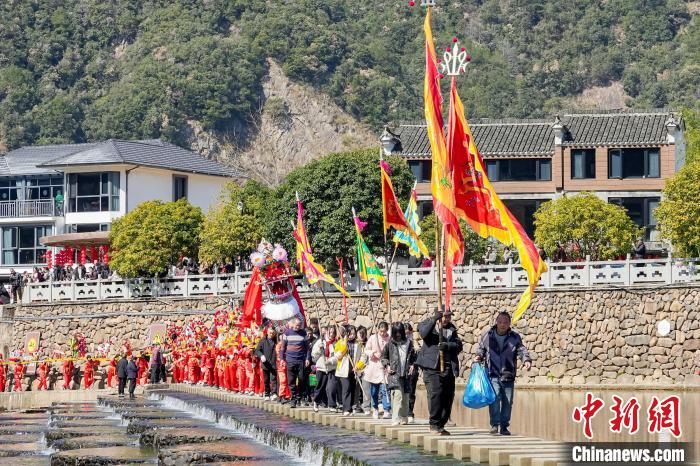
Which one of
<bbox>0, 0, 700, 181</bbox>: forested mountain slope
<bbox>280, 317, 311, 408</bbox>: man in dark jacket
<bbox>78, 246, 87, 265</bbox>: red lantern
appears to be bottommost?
<bbox>280, 317, 311, 408</bbox>: man in dark jacket

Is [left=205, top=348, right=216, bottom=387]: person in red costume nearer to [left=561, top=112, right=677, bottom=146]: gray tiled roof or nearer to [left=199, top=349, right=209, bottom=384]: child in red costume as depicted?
[left=199, top=349, right=209, bottom=384]: child in red costume

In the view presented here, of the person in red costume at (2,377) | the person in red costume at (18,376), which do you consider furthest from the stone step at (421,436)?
the person in red costume at (18,376)

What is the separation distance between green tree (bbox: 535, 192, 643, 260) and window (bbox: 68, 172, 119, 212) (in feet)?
79.8

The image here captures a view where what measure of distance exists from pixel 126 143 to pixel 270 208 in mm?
17730

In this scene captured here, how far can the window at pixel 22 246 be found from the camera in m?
78.8

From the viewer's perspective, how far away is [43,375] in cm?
5700

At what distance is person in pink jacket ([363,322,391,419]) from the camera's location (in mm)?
26484

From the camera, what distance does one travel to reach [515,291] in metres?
52.3

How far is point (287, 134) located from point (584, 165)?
2899 inches

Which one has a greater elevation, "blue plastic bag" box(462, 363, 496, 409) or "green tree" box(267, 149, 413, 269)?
"green tree" box(267, 149, 413, 269)

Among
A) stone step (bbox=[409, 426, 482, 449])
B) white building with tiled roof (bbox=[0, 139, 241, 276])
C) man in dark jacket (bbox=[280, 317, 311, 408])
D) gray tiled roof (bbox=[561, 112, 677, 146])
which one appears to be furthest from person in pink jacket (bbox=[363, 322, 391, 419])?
white building with tiled roof (bbox=[0, 139, 241, 276])

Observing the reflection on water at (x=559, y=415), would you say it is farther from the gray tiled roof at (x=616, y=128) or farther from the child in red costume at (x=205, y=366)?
the gray tiled roof at (x=616, y=128)

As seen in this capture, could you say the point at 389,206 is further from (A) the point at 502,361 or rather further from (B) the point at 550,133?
(B) the point at 550,133

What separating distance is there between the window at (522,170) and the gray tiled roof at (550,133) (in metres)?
0.40
